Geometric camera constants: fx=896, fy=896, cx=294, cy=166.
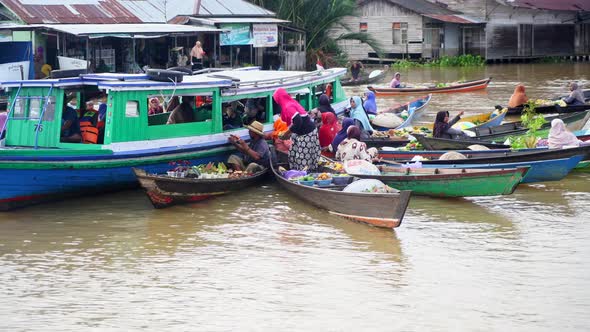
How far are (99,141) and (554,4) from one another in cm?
3093

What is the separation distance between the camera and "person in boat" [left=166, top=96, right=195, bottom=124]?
41.4 ft

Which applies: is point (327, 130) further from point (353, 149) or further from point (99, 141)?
point (99, 141)

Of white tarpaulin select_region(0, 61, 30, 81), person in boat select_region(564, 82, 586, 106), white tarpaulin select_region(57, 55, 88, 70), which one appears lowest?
person in boat select_region(564, 82, 586, 106)

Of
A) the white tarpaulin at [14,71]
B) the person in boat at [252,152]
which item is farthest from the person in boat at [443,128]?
the white tarpaulin at [14,71]

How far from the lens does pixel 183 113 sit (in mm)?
12695

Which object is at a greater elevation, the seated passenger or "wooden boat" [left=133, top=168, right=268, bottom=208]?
the seated passenger

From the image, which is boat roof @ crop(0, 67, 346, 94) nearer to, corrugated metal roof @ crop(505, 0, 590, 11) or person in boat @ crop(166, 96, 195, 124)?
person in boat @ crop(166, 96, 195, 124)

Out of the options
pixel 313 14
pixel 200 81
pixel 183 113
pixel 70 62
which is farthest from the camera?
pixel 313 14

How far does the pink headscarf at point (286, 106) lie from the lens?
41.1 feet

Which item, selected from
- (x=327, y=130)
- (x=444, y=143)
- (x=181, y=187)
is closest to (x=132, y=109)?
(x=181, y=187)

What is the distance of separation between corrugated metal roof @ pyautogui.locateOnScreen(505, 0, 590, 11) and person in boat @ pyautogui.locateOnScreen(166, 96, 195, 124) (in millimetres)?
26814

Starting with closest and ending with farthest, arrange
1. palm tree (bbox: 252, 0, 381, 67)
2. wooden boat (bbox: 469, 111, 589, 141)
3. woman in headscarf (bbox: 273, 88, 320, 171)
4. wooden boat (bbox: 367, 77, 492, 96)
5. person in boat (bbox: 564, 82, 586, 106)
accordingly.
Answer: woman in headscarf (bbox: 273, 88, 320, 171) < wooden boat (bbox: 469, 111, 589, 141) < person in boat (bbox: 564, 82, 586, 106) < wooden boat (bbox: 367, 77, 492, 96) < palm tree (bbox: 252, 0, 381, 67)

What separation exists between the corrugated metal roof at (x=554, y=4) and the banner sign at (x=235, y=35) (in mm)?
15317

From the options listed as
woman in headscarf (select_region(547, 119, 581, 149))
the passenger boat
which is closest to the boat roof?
the passenger boat
